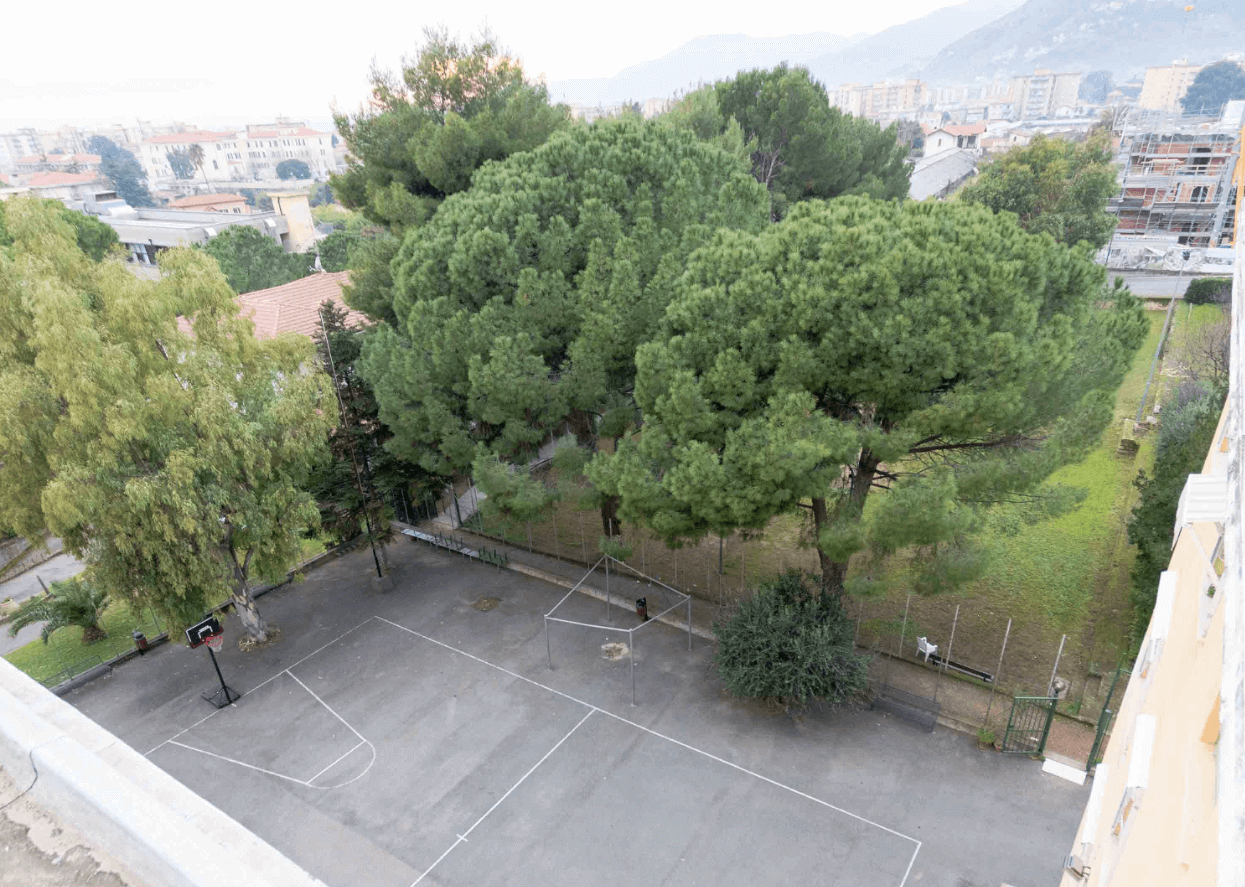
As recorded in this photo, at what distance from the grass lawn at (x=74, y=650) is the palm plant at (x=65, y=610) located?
499 millimetres

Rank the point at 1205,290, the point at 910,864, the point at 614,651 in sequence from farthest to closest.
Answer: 1. the point at 1205,290
2. the point at 614,651
3. the point at 910,864

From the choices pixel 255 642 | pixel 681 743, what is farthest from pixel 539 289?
pixel 255 642

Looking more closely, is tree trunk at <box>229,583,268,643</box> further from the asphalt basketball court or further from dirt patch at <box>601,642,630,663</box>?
dirt patch at <box>601,642,630,663</box>

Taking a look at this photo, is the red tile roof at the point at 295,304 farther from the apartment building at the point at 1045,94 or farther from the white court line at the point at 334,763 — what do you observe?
the apartment building at the point at 1045,94

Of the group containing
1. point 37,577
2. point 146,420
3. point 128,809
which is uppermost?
point 128,809

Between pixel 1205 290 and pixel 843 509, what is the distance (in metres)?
35.4

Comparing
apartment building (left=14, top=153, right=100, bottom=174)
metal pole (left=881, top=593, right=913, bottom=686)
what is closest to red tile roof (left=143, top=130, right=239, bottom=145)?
apartment building (left=14, top=153, right=100, bottom=174)

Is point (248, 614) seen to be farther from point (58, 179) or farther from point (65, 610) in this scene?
point (58, 179)

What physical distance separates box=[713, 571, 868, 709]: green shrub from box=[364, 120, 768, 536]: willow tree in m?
4.82

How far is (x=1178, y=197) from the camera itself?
46.1 m

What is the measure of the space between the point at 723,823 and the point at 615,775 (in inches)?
76.5

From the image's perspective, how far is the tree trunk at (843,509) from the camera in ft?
39.6

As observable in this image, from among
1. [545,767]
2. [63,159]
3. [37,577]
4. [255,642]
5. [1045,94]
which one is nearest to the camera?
[545,767]

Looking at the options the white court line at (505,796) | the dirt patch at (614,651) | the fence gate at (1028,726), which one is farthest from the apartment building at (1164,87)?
the white court line at (505,796)
